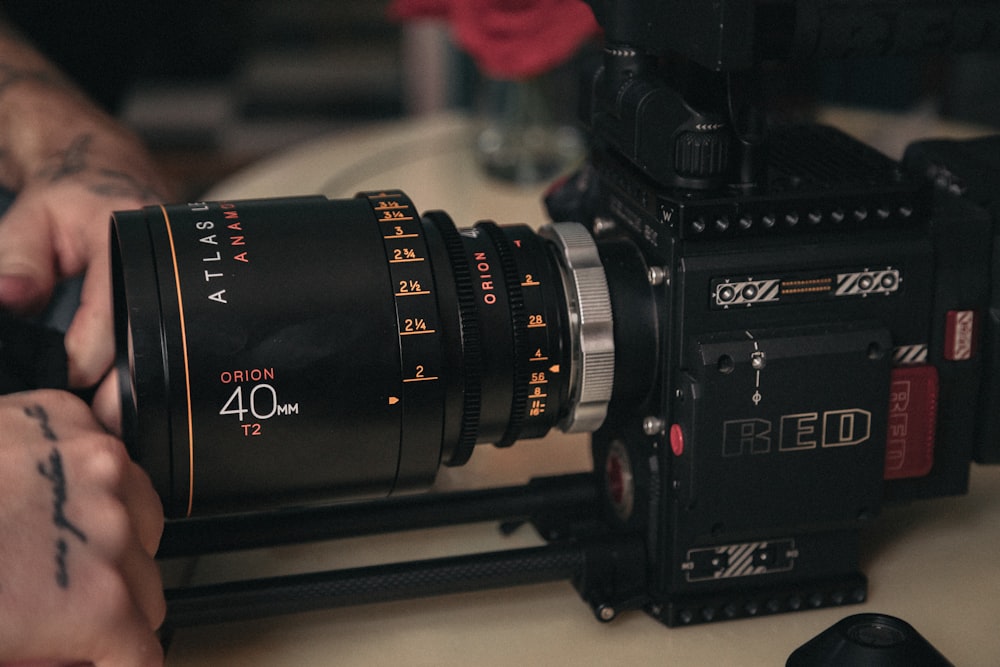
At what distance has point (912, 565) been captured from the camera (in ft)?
2.50

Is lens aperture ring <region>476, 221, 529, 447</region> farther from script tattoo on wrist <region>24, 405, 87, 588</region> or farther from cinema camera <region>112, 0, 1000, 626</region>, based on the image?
script tattoo on wrist <region>24, 405, 87, 588</region>

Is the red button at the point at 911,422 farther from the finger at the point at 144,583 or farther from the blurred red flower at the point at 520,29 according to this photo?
the blurred red flower at the point at 520,29

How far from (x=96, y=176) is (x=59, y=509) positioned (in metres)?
0.38

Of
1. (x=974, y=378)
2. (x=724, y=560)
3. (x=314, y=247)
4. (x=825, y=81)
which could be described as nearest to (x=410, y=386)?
(x=314, y=247)

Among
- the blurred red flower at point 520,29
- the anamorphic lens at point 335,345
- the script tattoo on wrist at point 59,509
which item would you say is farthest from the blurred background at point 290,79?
the script tattoo on wrist at point 59,509

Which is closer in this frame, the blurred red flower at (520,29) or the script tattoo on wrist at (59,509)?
the script tattoo on wrist at (59,509)

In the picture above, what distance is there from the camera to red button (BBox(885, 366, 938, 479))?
705 mm

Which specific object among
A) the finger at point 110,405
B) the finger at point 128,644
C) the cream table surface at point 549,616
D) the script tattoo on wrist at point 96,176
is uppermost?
the script tattoo on wrist at point 96,176

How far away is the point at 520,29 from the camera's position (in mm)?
1215

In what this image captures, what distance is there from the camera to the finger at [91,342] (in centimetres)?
73

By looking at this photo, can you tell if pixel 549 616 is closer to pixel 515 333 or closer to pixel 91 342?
pixel 515 333

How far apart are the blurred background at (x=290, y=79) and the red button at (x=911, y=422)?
1.36 metres

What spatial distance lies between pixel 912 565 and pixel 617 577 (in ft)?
0.63

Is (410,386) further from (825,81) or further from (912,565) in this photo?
(825,81)
